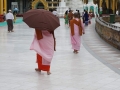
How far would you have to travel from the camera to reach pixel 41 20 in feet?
Result: 30.2

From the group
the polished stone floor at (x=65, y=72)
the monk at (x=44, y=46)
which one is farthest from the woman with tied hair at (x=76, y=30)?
the monk at (x=44, y=46)

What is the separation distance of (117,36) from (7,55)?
15.4ft

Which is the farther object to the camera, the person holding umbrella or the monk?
the monk

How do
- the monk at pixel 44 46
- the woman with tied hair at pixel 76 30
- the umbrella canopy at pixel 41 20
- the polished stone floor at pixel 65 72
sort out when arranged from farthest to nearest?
the woman with tied hair at pixel 76 30, the monk at pixel 44 46, the umbrella canopy at pixel 41 20, the polished stone floor at pixel 65 72

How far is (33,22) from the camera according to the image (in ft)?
30.2

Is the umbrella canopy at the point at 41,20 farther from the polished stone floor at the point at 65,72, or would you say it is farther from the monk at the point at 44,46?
the polished stone floor at the point at 65,72

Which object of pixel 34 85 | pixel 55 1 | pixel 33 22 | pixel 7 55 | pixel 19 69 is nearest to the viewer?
pixel 34 85

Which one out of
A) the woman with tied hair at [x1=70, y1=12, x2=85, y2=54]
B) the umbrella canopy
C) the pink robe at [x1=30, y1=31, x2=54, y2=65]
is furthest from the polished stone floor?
the umbrella canopy

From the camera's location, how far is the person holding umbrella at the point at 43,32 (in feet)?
30.1

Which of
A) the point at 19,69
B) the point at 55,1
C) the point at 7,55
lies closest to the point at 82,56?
the point at 7,55

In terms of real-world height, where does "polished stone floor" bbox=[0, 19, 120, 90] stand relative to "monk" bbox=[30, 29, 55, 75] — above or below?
below

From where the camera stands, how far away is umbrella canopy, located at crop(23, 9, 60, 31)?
360 inches

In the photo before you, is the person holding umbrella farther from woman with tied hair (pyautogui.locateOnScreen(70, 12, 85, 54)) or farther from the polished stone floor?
woman with tied hair (pyautogui.locateOnScreen(70, 12, 85, 54))

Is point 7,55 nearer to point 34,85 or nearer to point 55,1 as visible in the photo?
point 34,85
